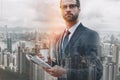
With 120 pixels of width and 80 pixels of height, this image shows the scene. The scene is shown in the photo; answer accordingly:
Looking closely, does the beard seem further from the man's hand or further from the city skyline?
the man's hand

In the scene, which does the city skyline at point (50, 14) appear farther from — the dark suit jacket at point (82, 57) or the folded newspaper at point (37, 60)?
the folded newspaper at point (37, 60)

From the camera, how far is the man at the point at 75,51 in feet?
9.59

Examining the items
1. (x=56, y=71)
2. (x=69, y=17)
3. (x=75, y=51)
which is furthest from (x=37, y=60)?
(x=69, y=17)

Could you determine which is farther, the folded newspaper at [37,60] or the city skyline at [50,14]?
the folded newspaper at [37,60]

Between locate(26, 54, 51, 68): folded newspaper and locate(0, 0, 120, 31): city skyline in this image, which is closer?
locate(0, 0, 120, 31): city skyline

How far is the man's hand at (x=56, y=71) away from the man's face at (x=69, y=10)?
43cm

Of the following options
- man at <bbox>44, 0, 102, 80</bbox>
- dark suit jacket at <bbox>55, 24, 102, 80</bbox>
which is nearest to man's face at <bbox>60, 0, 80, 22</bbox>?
man at <bbox>44, 0, 102, 80</bbox>

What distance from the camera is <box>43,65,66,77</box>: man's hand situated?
9.78ft

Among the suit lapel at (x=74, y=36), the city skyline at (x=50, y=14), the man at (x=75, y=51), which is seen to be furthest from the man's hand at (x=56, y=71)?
the city skyline at (x=50, y=14)

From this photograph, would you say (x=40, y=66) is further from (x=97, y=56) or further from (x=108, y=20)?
(x=108, y=20)

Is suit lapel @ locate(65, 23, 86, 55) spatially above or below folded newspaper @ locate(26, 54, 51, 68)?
above

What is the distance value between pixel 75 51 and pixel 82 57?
80 millimetres

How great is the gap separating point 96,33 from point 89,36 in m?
0.07

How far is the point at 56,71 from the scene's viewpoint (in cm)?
299
